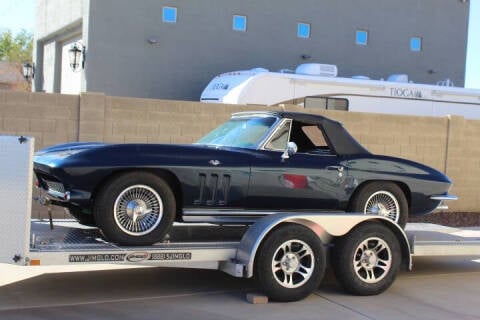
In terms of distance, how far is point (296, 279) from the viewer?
22.6ft

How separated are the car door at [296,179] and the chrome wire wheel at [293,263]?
1.83 feet

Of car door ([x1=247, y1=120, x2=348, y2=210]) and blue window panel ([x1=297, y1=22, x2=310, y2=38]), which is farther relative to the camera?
blue window panel ([x1=297, y1=22, x2=310, y2=38])

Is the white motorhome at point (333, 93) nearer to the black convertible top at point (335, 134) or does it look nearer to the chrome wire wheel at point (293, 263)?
the black convertible top at point (335, 134)

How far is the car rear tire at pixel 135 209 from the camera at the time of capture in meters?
6.25

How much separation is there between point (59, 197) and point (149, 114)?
17.4 ft

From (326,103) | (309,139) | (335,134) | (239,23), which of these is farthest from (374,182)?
(239,23)

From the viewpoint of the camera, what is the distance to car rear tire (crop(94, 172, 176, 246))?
20.5 feet

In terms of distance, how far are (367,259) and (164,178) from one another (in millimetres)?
2437

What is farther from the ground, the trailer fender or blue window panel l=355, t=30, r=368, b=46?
blue window panel l=355, t=30, r=368, b=46

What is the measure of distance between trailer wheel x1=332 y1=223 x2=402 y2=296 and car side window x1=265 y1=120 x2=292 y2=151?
1222 millimetres

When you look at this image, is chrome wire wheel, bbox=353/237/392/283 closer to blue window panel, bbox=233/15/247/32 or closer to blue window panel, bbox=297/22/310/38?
blue window panel, bbox=233/15/247/32

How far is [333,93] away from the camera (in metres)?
17.6

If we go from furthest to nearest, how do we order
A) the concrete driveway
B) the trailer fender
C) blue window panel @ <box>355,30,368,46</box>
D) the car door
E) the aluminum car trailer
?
blue window panel @ <box>355,30,368,46</box>
the car door
the trailer fender
the concrete driveway
the aluminum car trailer

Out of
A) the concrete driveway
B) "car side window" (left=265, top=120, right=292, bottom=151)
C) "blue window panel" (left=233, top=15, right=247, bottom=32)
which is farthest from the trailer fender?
"blue window panel" (left=233, top=15, right=247, bottom=32)
